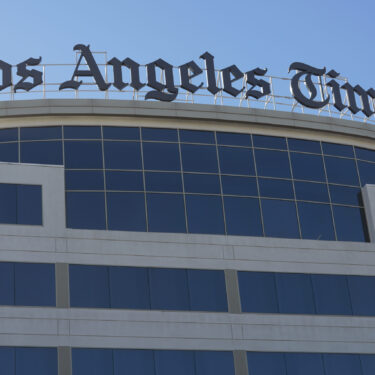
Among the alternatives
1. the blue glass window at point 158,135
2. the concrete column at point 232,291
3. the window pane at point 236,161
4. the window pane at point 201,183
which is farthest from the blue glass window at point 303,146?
the concrete column at point 232,291

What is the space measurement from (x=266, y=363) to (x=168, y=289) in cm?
689

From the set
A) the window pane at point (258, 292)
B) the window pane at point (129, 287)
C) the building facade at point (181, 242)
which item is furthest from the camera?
the window pane at point (258, 292)

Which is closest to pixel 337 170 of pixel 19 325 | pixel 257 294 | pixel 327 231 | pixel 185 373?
pixel 327 231

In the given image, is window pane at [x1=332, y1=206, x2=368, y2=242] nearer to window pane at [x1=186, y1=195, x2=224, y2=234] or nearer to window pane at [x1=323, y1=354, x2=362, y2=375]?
window pane at [x1=186, y1=195, x2=224, y2=234]

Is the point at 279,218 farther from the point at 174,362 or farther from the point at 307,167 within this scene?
the point at 174,362

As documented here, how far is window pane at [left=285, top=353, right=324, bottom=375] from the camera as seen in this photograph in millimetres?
58531

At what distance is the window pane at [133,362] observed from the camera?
185 feet

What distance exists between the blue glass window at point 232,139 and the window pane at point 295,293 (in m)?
9.13

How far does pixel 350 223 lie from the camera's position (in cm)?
6481

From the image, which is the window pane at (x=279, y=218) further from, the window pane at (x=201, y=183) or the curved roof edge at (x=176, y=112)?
the curved roof edge at (x=176, y=112)

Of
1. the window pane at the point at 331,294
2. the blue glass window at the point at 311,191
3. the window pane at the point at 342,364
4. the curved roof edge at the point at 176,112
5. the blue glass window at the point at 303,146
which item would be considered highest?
the curved roof edge at the point at 176,112

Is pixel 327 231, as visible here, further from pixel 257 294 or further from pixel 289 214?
pixel 257 294

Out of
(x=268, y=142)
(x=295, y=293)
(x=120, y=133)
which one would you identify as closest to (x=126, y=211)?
(x=120, y=133)

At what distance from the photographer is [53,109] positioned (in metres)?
63.4
